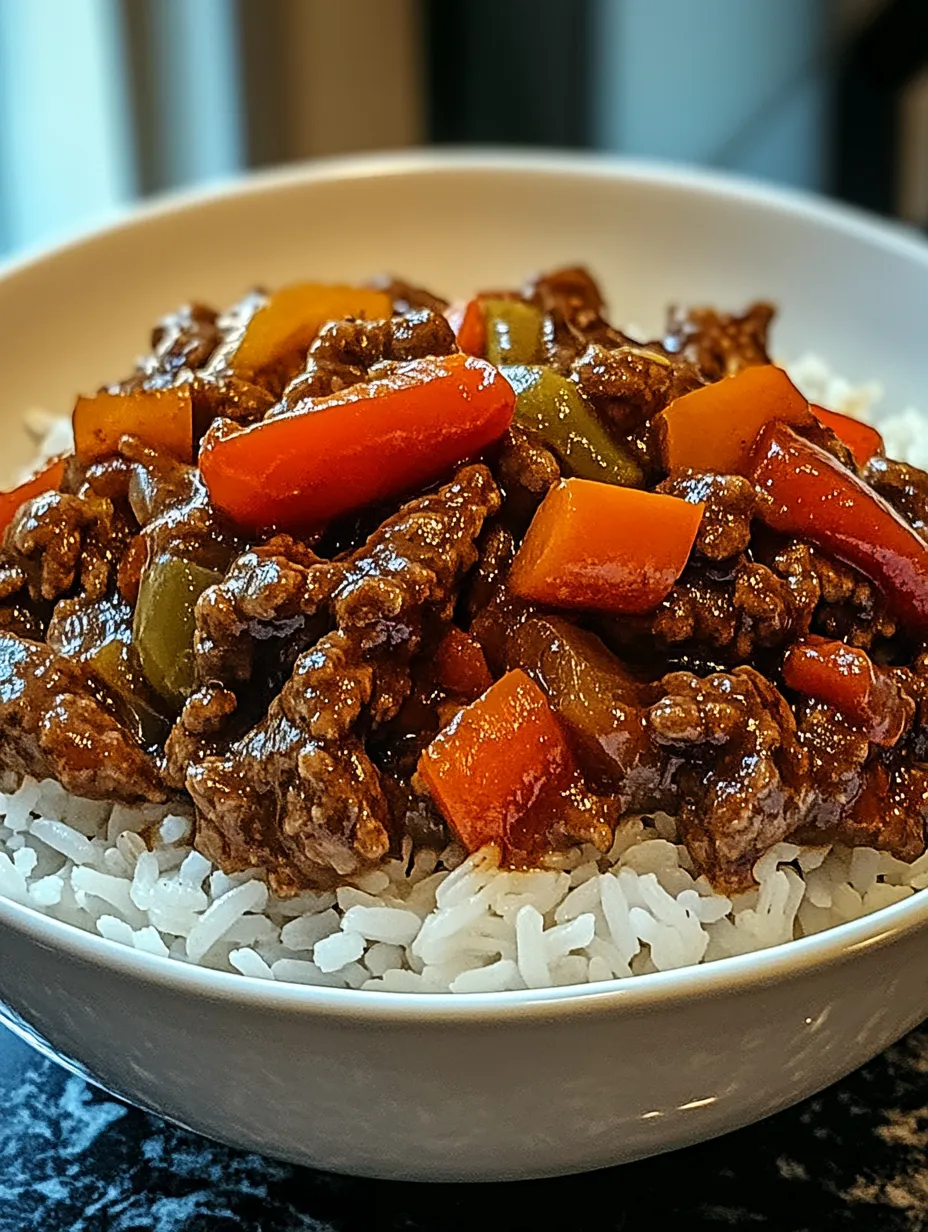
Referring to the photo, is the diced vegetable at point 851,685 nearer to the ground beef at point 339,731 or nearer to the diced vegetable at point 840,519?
the diced vegetable at point 840,519

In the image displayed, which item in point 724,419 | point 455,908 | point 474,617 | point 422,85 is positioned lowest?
point 422,85

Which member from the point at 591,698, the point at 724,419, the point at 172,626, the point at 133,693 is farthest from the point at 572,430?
the point at 133,693

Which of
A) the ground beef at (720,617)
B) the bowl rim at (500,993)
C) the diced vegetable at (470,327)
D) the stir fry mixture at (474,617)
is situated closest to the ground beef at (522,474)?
the stir fry mixture at (474,617)

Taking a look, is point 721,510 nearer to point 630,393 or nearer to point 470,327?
point 630,393

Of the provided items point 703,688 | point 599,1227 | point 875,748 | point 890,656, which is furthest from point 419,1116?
point 890,656

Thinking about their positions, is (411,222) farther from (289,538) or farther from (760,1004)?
(760,1004)
